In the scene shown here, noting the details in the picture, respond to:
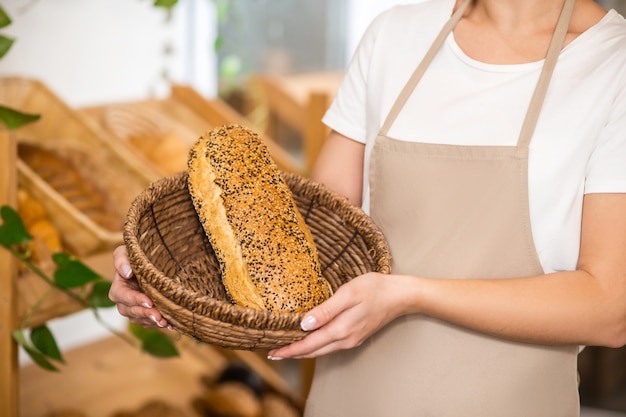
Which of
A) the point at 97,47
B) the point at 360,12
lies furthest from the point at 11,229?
the point at 360,12

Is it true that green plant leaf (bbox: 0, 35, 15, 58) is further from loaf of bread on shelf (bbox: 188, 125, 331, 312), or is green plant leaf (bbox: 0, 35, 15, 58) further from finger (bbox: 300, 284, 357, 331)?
finger (bbox: 300, 284, 357, 331)

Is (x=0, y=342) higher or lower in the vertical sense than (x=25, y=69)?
lower

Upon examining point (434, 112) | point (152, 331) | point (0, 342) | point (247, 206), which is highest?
point (434, 112)

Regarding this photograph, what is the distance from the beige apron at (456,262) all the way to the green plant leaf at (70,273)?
0.59 m

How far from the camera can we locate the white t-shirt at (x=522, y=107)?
104cm

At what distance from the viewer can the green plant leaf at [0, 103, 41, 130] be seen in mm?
1502

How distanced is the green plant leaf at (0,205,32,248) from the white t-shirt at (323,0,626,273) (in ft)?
2.07

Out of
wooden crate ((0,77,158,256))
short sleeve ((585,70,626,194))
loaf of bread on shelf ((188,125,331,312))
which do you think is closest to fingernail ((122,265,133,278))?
loaf of bread on shelf ((188,125,331,312))

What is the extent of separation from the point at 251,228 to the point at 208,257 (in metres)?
0.17

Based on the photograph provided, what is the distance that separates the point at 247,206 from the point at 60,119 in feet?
3.29

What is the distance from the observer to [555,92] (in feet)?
3.55

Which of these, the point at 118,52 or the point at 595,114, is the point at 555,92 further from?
the point at 118,52

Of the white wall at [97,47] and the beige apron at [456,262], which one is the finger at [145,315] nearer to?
the beige apron at [456,262]

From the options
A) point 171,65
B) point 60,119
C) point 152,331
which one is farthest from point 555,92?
point 171,65
